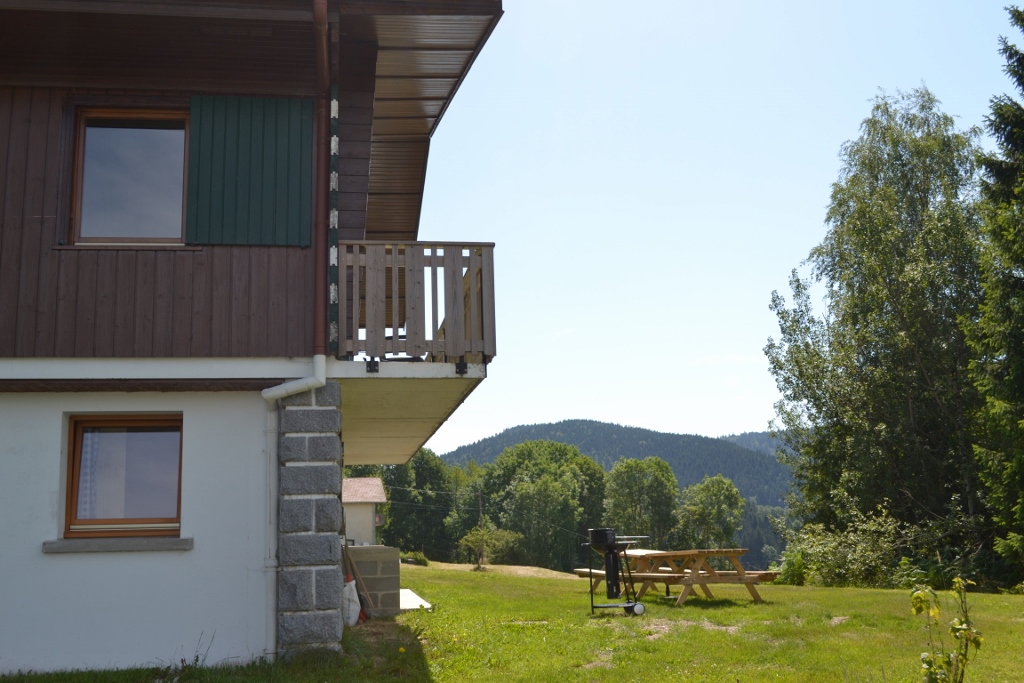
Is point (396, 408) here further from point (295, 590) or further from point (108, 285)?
point (108, 285)

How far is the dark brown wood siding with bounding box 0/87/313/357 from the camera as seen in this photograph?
7.82 metres

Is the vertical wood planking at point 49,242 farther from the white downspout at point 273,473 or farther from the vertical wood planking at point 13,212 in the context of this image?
the white downspout at point 273,473

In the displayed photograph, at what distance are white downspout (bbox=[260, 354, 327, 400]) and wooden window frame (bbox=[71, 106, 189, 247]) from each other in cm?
175

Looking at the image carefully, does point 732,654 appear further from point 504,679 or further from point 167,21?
point 167,21

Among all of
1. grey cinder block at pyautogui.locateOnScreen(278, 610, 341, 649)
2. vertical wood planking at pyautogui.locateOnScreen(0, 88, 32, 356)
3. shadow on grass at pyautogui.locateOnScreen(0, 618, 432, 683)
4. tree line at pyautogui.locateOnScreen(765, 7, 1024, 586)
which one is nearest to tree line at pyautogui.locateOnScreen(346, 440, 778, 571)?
tree line at pyautogui.locateOnScreen(765, 7, 1024, 586)

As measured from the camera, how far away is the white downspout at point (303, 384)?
25.8ft

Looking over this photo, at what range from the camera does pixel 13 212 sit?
8023 mm

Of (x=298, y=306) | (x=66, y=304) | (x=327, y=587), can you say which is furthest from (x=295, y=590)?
(x=66, y=304)

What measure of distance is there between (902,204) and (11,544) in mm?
30065

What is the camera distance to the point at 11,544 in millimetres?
7488

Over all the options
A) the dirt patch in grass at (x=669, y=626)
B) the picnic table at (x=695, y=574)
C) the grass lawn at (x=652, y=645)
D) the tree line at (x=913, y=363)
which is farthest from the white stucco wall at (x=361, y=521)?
the dirt patch in grass at (x=669, y=626)

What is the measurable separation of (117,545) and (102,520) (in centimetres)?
39

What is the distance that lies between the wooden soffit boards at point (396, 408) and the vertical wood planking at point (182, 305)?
1.47 metres

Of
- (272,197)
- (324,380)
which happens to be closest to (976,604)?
(324,380)
